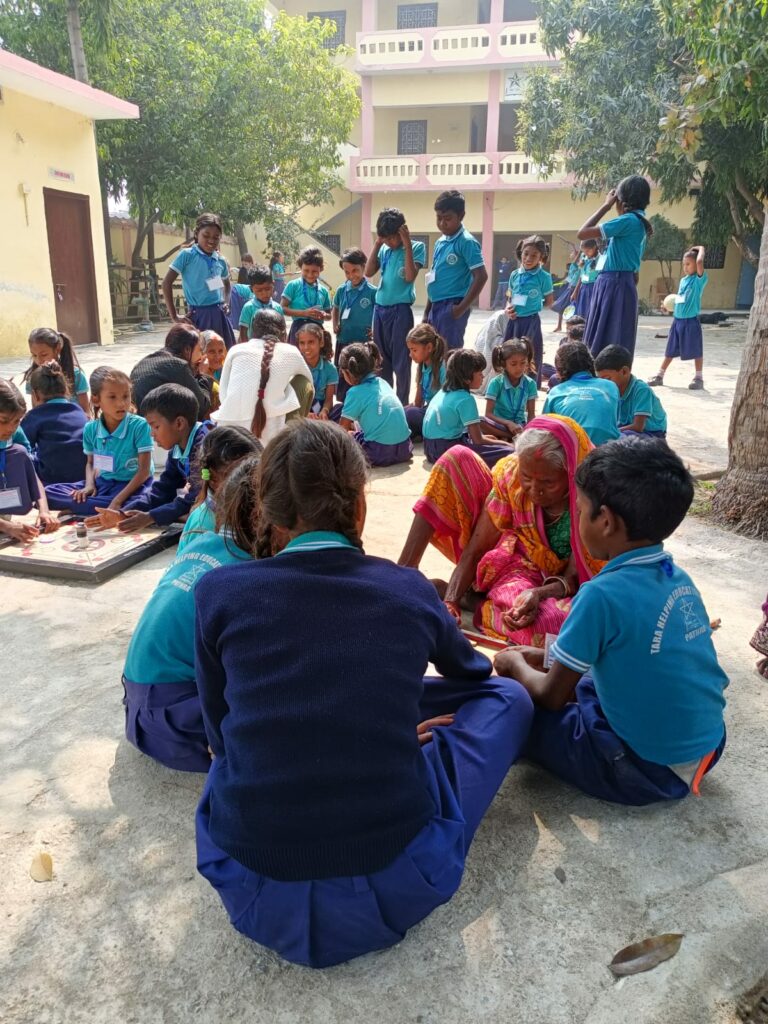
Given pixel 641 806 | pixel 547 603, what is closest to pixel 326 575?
pixel 641 806

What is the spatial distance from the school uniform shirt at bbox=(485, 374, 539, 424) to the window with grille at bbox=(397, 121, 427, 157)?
22.5 m

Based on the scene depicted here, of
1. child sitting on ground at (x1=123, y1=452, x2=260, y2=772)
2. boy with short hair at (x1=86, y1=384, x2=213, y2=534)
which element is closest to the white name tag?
boy with short hair at (x1=86, y1=384, x2=213, y2=534)

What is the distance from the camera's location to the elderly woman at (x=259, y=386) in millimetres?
4137

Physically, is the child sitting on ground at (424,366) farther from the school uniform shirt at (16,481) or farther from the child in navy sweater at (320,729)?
the child in navy sweater at (320,729)

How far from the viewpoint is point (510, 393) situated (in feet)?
16.9

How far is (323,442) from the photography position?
1413 mm

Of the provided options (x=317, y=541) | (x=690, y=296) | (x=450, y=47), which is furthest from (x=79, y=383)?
(x=450, y=47)

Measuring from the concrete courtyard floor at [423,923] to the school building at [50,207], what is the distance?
10.1 metres

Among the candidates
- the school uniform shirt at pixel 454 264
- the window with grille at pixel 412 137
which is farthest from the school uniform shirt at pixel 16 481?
the window with grille at pixel 412 137

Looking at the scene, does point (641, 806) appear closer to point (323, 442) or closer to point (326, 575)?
point (326, 575)

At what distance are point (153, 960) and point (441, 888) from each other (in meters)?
0.58

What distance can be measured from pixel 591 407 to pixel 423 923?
2.54 metres

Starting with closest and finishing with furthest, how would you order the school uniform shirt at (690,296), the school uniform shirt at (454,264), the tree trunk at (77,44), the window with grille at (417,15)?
the school uniform shirt at (454,264), the school uniform shirt at (690,296), the tree trunk at (77,44), the window with grille at (417,15)

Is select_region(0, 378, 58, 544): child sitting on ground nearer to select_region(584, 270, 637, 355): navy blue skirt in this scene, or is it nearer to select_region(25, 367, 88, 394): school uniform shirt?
select_region(25, 367, 88, 394): school uniform shirt
